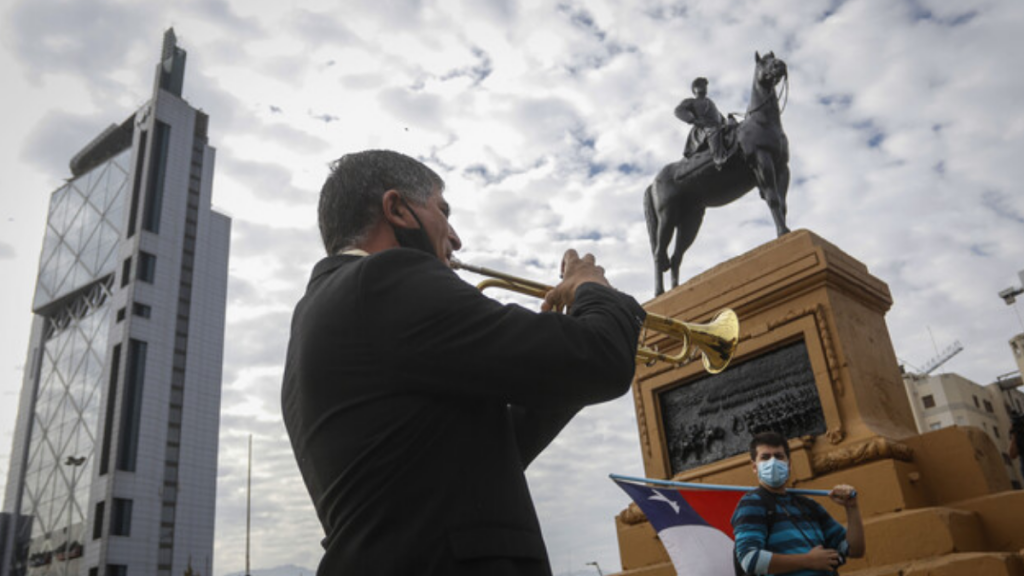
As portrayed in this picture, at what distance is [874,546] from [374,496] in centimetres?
495

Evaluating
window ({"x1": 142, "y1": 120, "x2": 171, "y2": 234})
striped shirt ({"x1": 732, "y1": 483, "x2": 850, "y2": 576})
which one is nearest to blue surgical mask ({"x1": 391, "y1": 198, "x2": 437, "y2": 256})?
striped shirt ({"x1": 732, "y1": 483, "x2": 850, "y2": 576})

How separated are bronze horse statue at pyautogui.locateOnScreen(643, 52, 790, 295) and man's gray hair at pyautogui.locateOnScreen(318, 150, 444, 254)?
6529mm

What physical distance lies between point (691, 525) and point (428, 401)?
3514 mm

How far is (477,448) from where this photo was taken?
59.5 inches

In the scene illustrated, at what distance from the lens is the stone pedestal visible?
5.72 m

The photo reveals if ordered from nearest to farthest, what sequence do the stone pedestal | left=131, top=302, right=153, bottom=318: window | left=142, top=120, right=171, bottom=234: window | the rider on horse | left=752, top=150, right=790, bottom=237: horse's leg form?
the stone pedestal → left=752, top=150, right=790, bottom=237: horse's leg → the rider on horse → left=131, top=302, right=153, bottom=318: window → left=142, top=120, right=171, bottom=234: window

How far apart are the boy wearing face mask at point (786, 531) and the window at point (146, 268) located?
68607 millimetres

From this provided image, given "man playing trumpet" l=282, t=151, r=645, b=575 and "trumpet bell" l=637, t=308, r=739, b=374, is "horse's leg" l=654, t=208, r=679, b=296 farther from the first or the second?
"man playing trumpet" l=282, t=151, r=645, b=575

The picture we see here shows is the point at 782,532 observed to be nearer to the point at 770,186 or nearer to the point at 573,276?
the point at 573,276

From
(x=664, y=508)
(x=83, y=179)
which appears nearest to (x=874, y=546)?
(x=664, y=508)

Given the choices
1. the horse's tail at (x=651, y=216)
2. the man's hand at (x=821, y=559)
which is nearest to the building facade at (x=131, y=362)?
the horse's tail at (x=651, y=216)

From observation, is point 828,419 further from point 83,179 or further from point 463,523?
point 83,179

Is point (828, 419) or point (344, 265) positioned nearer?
point (344, 265)

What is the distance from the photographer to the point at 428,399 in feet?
4.95
